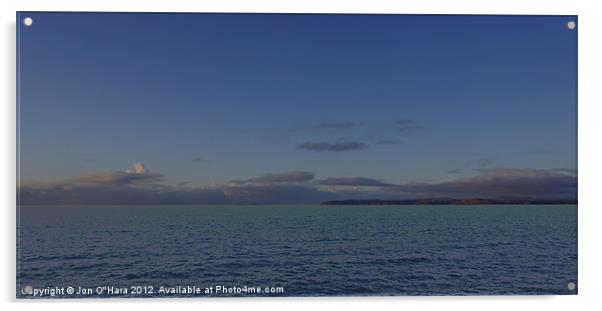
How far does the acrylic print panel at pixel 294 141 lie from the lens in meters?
4.57

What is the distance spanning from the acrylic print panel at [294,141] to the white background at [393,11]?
0.35 ft

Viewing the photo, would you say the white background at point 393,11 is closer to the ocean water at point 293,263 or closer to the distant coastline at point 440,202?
the ocean water at point 293,263

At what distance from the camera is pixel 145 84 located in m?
5.02

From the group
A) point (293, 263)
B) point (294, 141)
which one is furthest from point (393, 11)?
point (293, 263)

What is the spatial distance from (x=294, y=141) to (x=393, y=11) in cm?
203

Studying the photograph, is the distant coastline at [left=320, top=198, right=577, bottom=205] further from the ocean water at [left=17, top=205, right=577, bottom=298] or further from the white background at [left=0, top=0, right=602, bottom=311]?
the white background at [left=0, top=0, right=602, bottom=311]

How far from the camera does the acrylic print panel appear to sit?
457 cm

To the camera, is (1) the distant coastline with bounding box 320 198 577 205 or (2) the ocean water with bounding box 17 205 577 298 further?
(1) the distant coastline with bounding box 320 198 577 205

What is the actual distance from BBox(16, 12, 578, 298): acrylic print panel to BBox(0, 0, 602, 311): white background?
107 millimetres

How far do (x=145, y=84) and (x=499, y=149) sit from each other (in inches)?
187

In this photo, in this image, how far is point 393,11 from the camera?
4.64 meters

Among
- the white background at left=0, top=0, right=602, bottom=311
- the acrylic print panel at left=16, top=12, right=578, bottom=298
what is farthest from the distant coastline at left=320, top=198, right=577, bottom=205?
the white background at left=0, top=0, right=602, bottom=311

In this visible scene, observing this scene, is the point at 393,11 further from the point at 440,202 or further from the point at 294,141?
the point at 440,202
